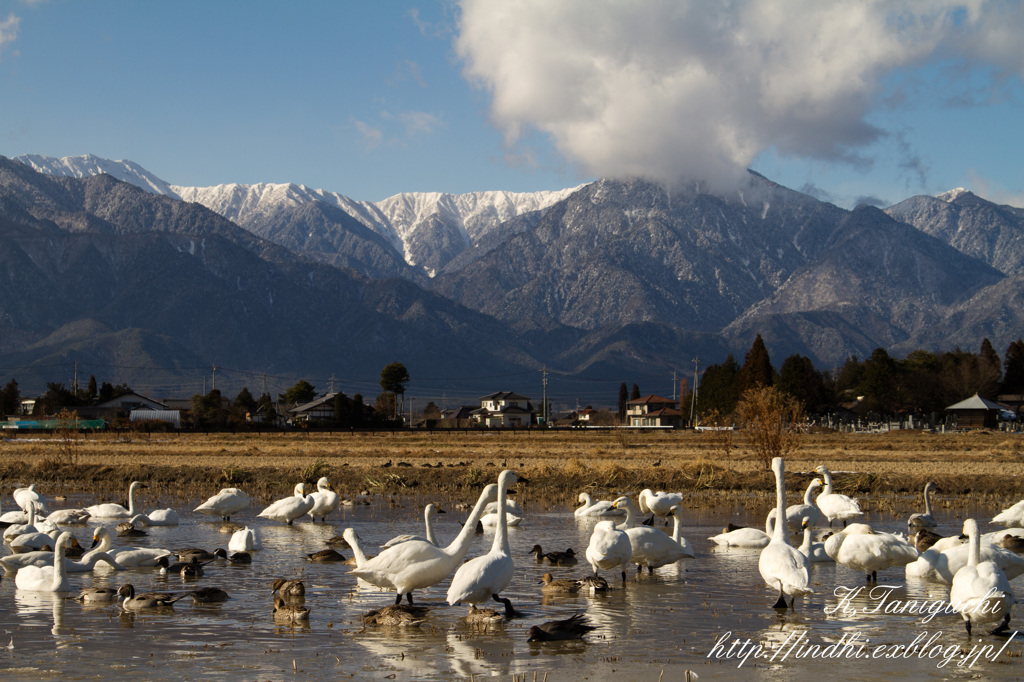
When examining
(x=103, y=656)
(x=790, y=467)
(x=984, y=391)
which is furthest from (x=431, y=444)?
(x=984, y=391)

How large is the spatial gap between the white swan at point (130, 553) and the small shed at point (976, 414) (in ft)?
351

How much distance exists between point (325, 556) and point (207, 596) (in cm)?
353

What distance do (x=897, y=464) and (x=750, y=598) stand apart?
33376mm

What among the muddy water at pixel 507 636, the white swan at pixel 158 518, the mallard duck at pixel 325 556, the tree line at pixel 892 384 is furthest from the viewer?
the tree line at pixel 892 384

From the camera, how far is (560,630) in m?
10.9

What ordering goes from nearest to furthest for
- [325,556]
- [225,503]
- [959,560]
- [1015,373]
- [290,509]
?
1. [959,560]
2. [325,556]
3. [290,509]
4. [225,503]
5. [1015,373]

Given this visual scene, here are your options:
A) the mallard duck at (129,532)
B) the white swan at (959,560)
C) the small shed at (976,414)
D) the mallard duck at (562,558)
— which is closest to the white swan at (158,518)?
the mallard duck at (129,532)

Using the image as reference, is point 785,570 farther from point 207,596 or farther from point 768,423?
point 768,423

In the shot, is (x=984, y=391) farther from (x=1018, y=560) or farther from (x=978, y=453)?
(x=1018, y=560)

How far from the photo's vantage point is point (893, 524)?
2162 centimetres

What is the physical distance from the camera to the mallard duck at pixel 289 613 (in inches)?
460

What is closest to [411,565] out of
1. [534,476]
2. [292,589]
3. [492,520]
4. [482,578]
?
[482,578]

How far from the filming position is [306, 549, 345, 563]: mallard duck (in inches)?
639

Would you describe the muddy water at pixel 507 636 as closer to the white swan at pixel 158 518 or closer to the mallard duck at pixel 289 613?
the mallard duck at pixel 289 613
